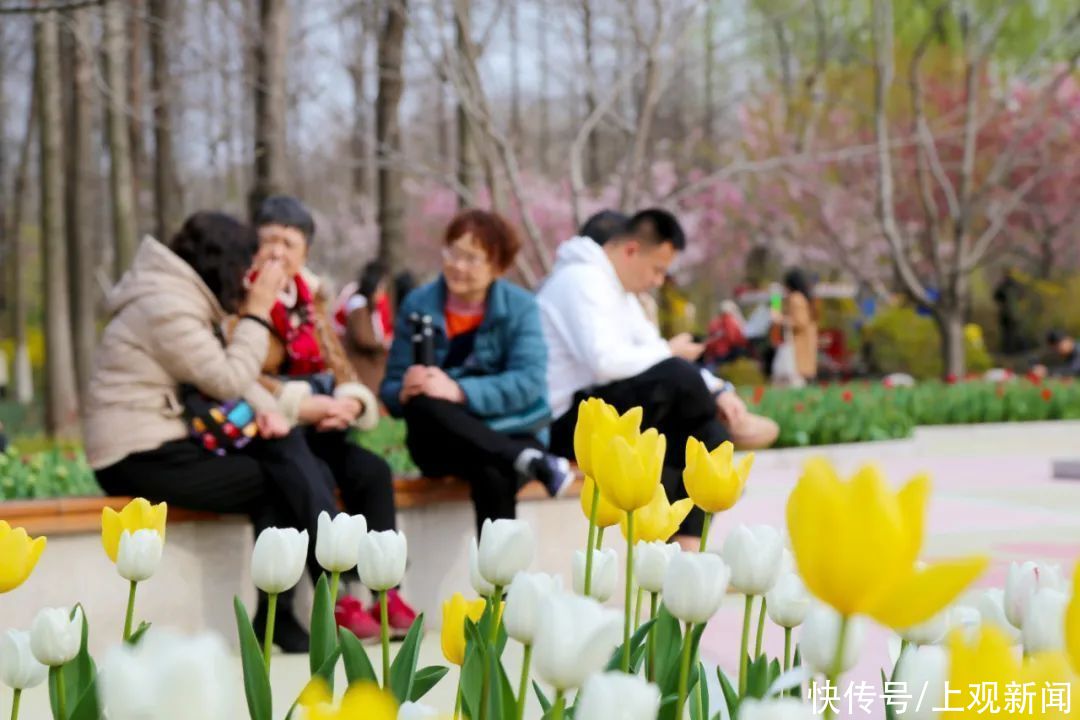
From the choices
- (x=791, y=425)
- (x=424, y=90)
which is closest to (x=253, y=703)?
(x=791, y=425)

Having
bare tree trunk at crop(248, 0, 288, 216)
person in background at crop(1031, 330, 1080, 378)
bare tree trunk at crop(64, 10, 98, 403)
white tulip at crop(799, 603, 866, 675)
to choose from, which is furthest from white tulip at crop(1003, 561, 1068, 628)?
person in background at crop(1031, 330, 1080, 378)

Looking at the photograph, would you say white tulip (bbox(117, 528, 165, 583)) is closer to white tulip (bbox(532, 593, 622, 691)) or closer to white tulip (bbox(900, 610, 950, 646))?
white tulip (bbox(532, 593, 622, 691))

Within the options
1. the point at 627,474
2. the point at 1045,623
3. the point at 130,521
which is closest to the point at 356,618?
the point at 130,521

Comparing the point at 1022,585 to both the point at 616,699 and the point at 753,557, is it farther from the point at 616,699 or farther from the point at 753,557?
the point at 616,699

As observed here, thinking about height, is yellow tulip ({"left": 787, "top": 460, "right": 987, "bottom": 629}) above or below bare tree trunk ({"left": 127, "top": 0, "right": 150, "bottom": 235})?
below

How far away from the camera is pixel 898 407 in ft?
39.2

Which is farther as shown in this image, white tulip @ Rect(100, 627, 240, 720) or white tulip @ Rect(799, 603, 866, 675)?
white tulip @ Rect(799, 603, 866, 675)

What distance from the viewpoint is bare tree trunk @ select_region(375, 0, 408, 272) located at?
13.4m

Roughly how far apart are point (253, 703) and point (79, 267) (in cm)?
1214

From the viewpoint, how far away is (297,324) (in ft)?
15.6

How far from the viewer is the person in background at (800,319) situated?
16.0 m

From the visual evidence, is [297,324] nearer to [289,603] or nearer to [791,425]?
[289,603]

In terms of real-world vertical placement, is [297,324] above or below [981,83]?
below

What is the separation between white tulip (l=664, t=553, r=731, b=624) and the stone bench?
9.61 ft
